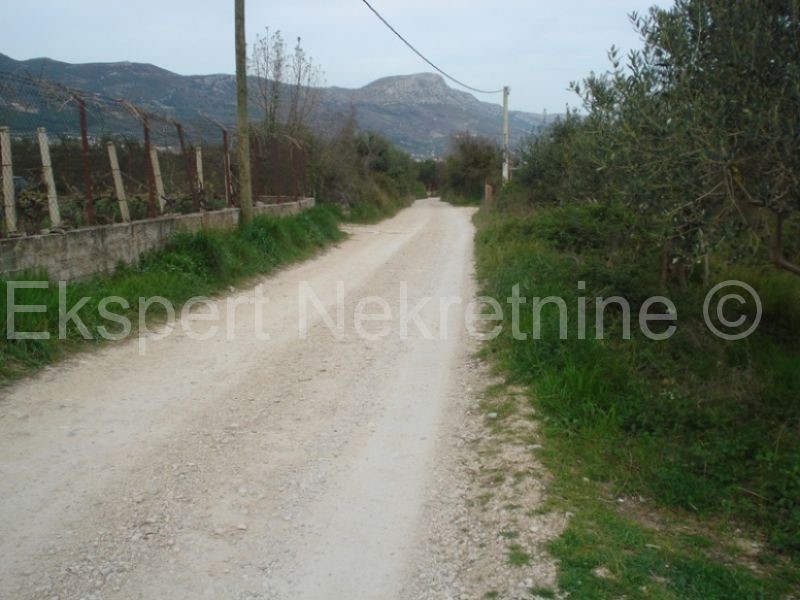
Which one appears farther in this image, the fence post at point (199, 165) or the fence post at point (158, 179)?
the fence post at point (199, 165)

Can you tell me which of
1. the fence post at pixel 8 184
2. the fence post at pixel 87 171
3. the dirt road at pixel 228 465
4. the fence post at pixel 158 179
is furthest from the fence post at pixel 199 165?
the dirt road at pixel 228 465

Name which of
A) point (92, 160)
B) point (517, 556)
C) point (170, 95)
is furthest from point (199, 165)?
point (170, 95)

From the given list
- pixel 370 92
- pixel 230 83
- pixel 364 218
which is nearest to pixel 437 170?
pixel 230 83

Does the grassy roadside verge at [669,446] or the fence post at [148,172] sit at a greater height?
the fence post at [148,172]

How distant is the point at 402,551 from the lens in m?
3.77

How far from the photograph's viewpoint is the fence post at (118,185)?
10344 mm

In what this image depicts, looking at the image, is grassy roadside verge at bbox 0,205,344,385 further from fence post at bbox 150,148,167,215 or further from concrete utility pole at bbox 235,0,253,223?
fence post at bbox 150,148,167,215

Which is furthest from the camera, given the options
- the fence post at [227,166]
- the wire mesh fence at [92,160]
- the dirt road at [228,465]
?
the fence post at [227,166]

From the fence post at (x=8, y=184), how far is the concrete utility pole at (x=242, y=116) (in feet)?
20.7

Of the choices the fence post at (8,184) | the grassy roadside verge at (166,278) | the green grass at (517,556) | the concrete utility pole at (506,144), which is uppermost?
the concrete utility pole at (506,144)

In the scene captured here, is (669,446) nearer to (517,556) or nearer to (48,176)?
(517,556)

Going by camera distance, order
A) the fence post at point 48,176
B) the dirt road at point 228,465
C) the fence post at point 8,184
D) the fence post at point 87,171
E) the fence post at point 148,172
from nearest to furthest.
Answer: the dirt road at point 228,465 < the fence post at point 8,184 < the fence post at point 48,176 < the fence post at point 87,171 < the fence post at point 148,172

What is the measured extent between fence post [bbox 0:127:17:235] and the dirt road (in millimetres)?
1991

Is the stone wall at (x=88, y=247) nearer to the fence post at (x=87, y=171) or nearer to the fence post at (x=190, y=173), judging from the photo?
the fence post at (x=87, y=171)
